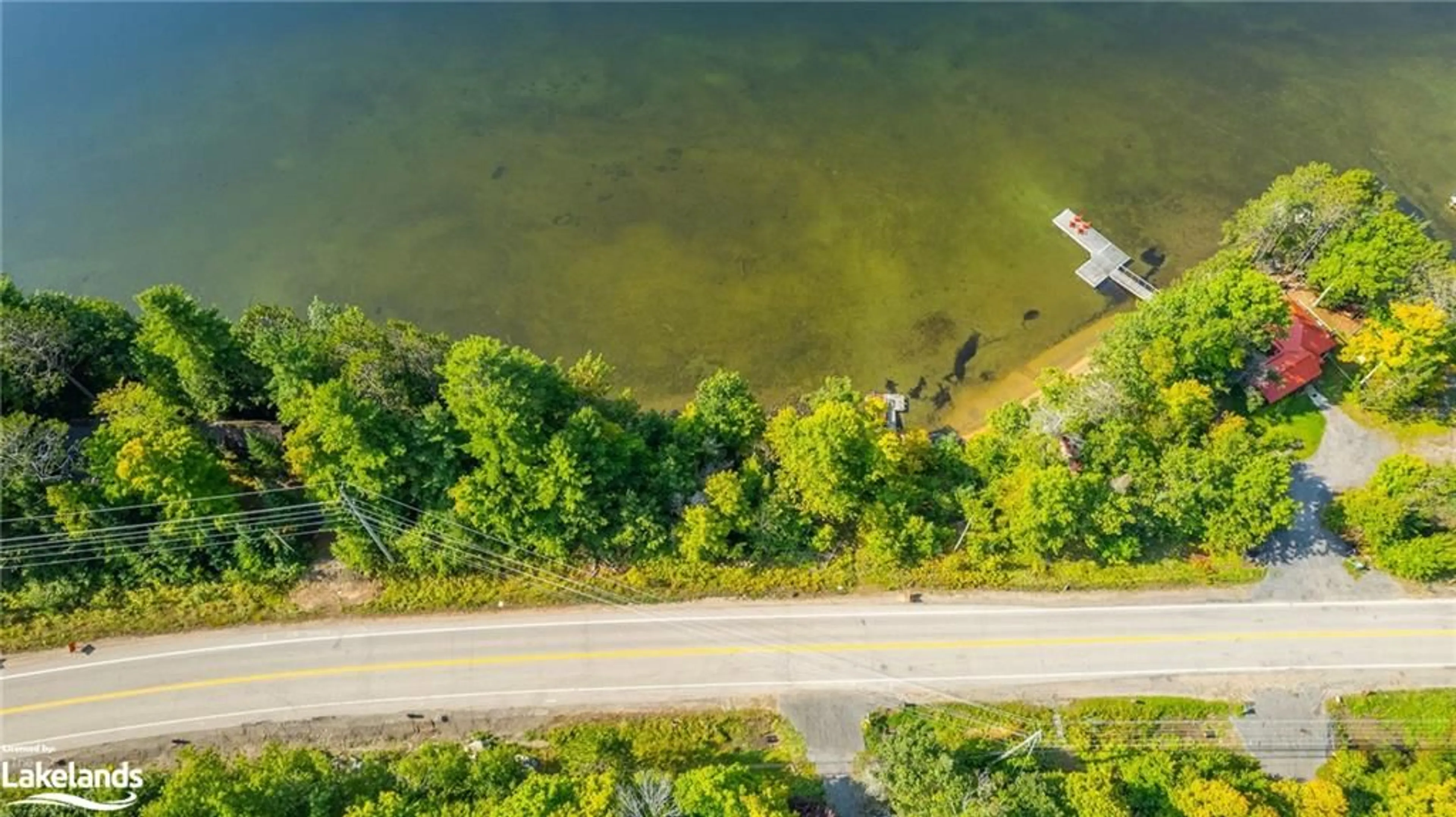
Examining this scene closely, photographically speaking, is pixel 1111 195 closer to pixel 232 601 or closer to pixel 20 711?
pixel 232 601

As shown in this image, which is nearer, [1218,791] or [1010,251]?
[1218,791]

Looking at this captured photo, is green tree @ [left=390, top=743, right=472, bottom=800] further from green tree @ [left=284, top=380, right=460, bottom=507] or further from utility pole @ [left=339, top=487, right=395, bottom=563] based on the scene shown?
green tree @ [left=284, top=380, right=460, bottom=507]

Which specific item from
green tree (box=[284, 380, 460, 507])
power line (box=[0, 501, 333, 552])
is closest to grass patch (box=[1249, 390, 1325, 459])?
green tree (box=[284, 380, 460, 507])

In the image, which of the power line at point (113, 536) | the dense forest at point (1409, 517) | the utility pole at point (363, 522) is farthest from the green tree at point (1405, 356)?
the power line at point (113, 536)

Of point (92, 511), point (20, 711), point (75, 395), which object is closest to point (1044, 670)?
point (92, 511)

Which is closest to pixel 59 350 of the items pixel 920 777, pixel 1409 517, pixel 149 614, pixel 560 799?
pixel 149 614
